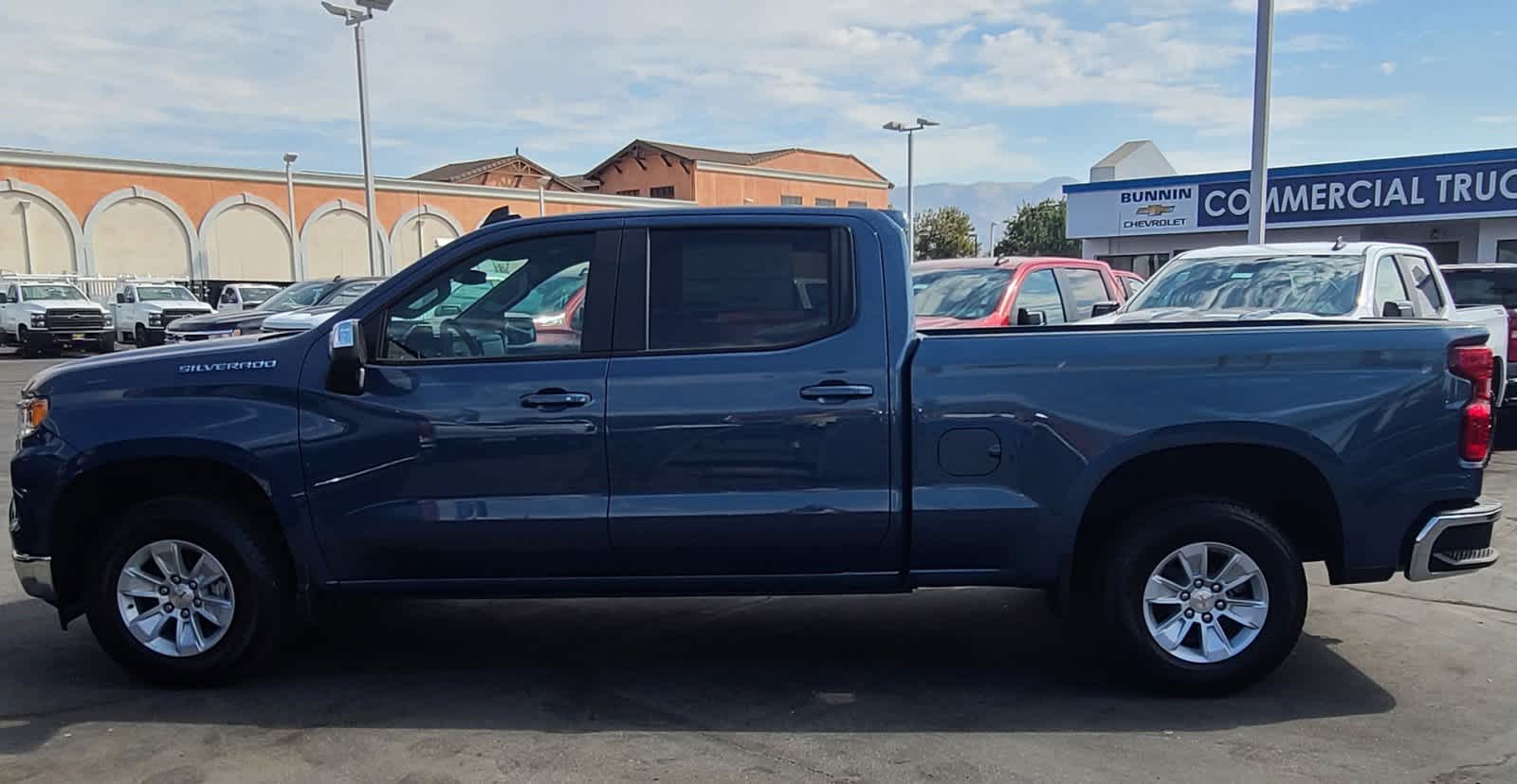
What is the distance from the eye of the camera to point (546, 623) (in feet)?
19.4

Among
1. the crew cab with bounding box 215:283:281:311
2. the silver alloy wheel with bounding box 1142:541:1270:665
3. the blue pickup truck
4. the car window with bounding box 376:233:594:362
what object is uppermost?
the crew cab with bounding box 215:283:281:311

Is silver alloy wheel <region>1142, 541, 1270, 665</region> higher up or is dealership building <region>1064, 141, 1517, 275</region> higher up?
dealership building <region>1064, 141, 1517, 275</region>

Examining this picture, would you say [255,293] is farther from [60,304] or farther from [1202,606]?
[1202,606]

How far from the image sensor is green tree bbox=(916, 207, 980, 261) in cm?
6912

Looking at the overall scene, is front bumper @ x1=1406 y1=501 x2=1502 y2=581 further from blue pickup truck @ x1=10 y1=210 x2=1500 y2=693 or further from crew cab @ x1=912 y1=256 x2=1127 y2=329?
crew cab @ x1=912 y1=256 x2=1127 y2=329

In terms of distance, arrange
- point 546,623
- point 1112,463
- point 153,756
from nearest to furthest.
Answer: point 153,756 < point 1112,463 < point 546,623

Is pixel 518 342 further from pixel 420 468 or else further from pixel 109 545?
pixel 109 545

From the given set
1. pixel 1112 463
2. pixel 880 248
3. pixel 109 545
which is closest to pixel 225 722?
pixel 109 545

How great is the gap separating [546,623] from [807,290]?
2406 mm

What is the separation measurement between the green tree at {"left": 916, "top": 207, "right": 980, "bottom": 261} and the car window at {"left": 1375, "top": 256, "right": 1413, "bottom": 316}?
58.8 meters

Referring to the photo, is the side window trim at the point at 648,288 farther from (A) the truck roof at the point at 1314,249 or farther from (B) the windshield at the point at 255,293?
(B) the windshield at the point at 255,293

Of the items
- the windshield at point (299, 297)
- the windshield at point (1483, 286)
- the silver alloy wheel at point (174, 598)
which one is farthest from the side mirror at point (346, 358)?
the windshield at point (299, 297)

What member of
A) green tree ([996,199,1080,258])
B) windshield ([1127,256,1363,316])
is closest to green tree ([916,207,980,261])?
green tree ([996,199,1080,258])

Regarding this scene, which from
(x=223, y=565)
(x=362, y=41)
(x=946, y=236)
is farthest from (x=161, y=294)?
(x=946, y=236)
